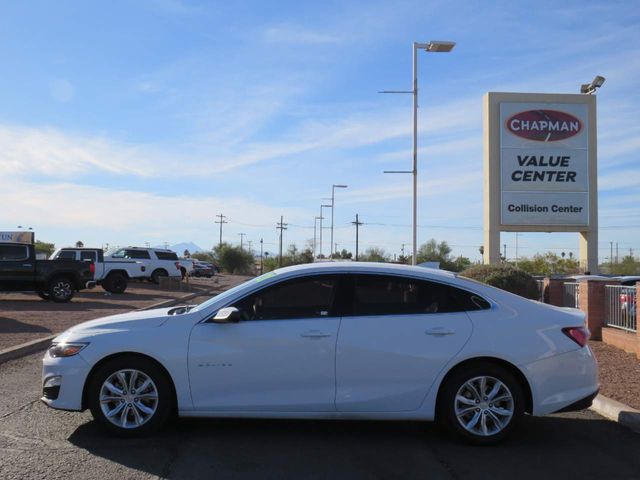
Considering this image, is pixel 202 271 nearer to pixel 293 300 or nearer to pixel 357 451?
pixel 293 300

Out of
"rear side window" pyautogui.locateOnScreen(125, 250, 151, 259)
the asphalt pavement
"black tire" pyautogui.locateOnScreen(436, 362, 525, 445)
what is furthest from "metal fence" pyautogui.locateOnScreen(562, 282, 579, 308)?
"rear side window" pyautogui.locateOnScreen(125, 250, 151, 259)

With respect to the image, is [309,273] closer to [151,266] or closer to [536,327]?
[536,327]

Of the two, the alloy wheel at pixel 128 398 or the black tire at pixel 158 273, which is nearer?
the alloy wheel at pixel 128 398

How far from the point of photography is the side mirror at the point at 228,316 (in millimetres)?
6012

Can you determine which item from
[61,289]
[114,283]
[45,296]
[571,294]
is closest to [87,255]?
[114,283]

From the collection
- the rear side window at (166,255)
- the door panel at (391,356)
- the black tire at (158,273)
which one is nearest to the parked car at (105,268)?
the black tire at (158,273)

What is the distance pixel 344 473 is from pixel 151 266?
104 ft

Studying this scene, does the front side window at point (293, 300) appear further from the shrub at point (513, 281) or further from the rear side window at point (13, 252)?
the rear side window at point (13, 252)

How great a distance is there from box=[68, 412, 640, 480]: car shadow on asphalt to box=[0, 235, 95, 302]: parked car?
52.6 feet

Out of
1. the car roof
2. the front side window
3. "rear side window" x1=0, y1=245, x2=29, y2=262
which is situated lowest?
the front side window

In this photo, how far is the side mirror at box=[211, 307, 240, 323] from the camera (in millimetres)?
6012

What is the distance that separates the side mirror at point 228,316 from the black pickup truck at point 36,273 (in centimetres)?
1697

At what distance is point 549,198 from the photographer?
2798 centimetres

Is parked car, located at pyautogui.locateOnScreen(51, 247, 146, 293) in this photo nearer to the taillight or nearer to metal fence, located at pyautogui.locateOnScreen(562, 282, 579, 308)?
metal fence, located at pyautogui.locateOnScreen(562, 282, 579, 308)
